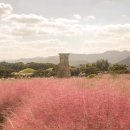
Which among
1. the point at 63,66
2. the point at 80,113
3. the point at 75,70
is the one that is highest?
the point at 63,66

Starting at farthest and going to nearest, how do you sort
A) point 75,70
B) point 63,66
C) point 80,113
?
point 75,70, point 63,66, point 80,113

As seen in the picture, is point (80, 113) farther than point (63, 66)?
No

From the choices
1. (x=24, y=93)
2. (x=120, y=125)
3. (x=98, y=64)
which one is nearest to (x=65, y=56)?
(x=24, y=93)

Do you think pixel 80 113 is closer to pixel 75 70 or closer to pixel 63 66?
pixel 63 66

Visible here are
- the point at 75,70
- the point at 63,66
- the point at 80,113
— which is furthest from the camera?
the point at 75,70

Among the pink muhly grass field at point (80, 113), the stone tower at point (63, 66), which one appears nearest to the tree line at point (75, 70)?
the stone tower at point (63, 66)

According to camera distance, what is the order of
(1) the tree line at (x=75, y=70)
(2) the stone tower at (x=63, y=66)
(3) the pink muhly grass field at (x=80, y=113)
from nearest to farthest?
(3) the pink muhly grass field at (x=80, y=113)
(2) the stone tower at (x=63, y=66)
(1) the tree line at (x=75, y=70)

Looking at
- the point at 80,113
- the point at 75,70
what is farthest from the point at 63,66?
the point at 80,113

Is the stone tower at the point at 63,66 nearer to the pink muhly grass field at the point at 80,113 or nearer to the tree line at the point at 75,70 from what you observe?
the tree line at the point at 75,70

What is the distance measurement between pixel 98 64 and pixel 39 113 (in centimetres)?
3151

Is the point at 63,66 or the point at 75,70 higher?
the point at 63,66

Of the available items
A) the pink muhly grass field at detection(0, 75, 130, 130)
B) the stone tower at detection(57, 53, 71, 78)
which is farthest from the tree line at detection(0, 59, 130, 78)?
the pink muhly grass field at detection(0, 75, 130, 130)

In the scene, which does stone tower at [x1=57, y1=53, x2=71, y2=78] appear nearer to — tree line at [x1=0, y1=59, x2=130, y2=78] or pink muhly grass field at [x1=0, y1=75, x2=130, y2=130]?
tree line at [x1=0, y1=59, x2=130, y2=78]

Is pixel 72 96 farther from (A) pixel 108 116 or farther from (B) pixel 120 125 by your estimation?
(B) pixel 120 125
